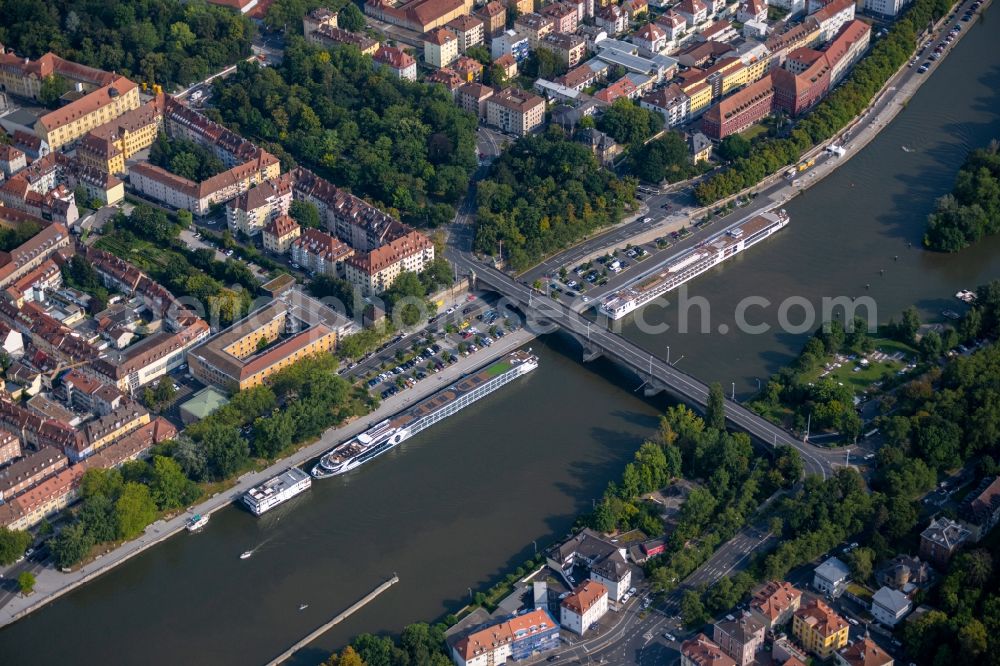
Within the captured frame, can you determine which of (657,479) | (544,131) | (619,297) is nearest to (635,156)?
(544,131)

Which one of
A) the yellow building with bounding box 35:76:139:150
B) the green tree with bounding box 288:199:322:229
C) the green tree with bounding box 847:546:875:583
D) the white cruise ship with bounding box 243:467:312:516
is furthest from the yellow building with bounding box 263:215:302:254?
the green tree with bounding box 847:546:875:583

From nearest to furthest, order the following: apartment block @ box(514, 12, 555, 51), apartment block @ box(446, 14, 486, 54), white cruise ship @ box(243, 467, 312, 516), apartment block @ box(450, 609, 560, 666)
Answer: apartment block @ box(450, 609, 560, 666), white cruise ship @ box(243, 467, 312, 516), apartment block @ box(446, 14, 486, 54), apartment block @ box(514, 12, 555, 51)

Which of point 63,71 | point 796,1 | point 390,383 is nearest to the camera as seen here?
point 390,383

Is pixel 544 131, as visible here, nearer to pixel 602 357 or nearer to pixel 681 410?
pixel 602 357

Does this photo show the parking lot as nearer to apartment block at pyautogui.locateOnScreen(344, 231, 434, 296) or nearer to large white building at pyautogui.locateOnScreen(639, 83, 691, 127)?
apartment block at pyautogui.locateOnScreen(344, 231, 434, 296)

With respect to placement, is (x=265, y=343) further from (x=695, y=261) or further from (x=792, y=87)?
(x=792, y=87)

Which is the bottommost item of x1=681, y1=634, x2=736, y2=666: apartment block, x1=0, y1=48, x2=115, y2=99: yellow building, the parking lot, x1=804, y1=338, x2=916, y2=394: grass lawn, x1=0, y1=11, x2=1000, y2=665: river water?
x1=0, y1=11, x2=1000, y2=665: river water

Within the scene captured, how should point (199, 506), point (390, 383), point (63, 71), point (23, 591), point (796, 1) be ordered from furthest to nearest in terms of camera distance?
1. point (796, 1)
2. point (63, 71)
3. point (390, 383)
4. point (199, 506)
5. point (23, 591)
